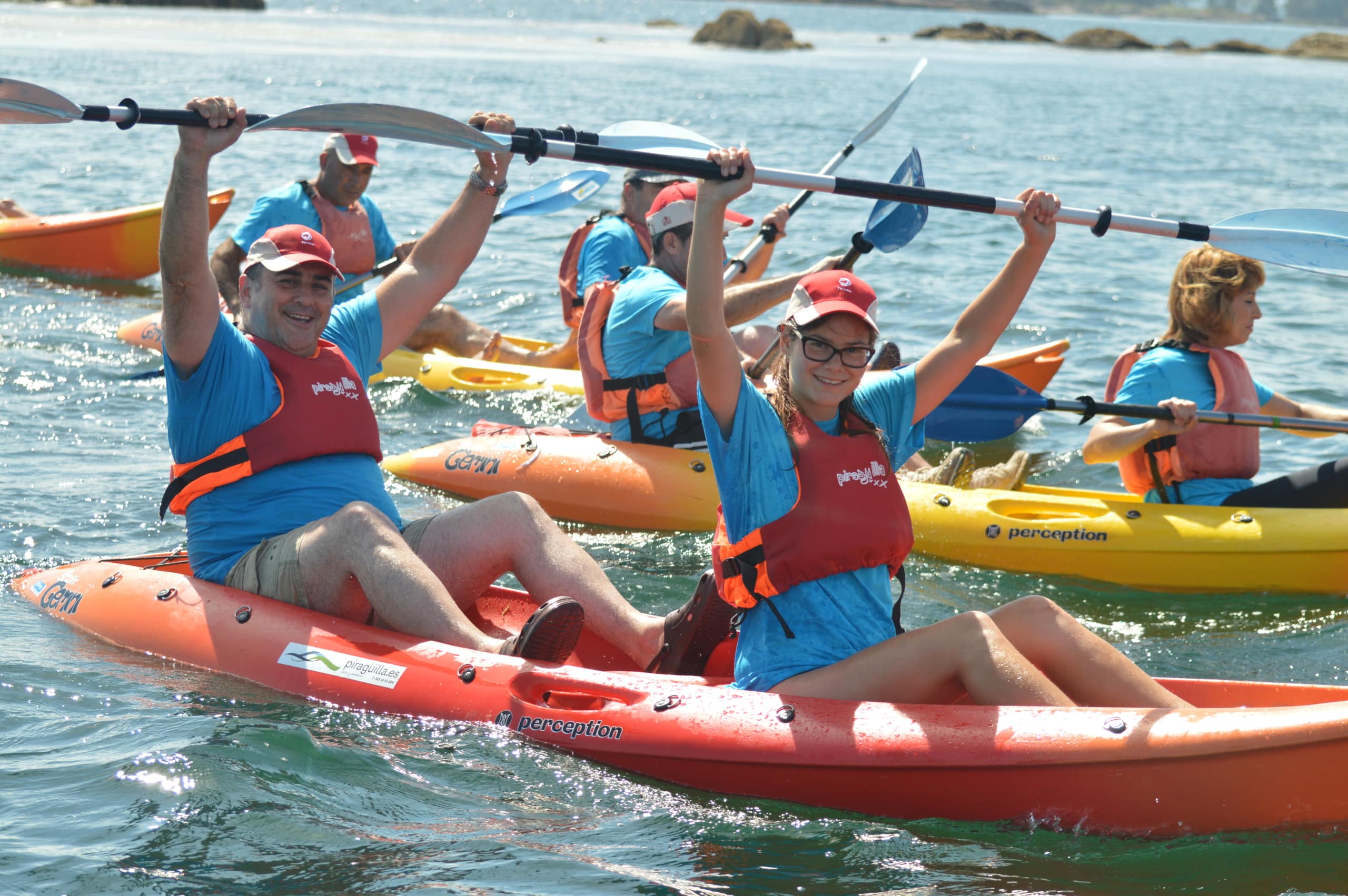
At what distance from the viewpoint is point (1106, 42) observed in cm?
5231

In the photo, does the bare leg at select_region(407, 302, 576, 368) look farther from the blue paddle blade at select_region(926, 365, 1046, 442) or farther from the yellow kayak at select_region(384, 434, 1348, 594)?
the blue paddle blade at select_region(926, 365, 1046, 442)

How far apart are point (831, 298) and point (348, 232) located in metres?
5.01

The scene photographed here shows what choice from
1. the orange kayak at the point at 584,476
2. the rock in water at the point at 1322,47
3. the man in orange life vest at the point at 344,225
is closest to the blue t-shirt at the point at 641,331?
the orange kayak at the point at 584,476

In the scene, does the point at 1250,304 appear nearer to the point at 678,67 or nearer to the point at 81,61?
the point at 81,61

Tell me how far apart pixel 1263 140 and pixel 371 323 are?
59.6 ft

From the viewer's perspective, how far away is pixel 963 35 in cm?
5544

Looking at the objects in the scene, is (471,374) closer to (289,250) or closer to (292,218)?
(292,218)

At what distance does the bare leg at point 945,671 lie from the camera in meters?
3.15

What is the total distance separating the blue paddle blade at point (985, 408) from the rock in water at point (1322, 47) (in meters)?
47.4

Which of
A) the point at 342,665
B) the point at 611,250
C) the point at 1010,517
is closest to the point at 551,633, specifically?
the point at 342,665

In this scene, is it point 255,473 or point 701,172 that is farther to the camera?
point 255,473

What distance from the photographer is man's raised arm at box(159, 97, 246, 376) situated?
3420mm

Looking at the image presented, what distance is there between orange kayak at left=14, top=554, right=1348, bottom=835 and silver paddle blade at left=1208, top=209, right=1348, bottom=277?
1491 mm

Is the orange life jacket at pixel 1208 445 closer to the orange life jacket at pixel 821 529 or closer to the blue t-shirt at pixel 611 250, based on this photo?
the blue t-shirt at pixel 611 250
